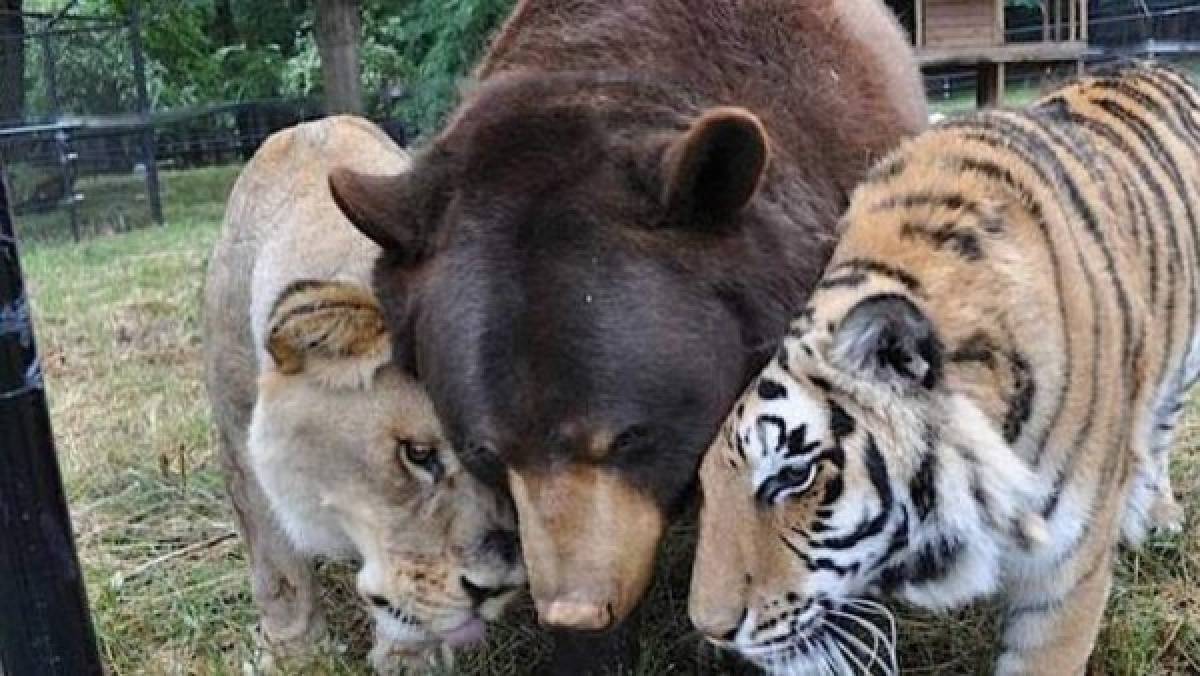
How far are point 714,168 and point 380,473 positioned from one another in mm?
755

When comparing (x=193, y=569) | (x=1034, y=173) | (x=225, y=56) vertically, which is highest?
(x=1034, y=173)

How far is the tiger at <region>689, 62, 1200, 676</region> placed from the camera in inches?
78.0

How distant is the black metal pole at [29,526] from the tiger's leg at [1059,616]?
1481mm

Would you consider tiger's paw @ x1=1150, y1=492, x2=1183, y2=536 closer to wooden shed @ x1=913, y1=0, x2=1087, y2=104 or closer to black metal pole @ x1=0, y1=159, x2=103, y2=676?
black metal pole @ x1=0, y1=159, x2=103, y2=676

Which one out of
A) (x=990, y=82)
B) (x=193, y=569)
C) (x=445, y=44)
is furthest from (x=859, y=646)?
(x=445, y=44)

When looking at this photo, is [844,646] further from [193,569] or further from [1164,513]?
[193,569]

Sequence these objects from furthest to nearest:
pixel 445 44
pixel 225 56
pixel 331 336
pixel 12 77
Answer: pixel 225 56
pixel 12 77
pixel 445 44
pixel 331 336

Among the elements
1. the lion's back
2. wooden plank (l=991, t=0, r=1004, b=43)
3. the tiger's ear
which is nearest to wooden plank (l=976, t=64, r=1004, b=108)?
wooden plank (l=991, t=0, r=1004, b=43)

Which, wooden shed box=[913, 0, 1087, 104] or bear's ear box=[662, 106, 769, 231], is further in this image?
wooden shed box=[913, 0, 1087, 104]

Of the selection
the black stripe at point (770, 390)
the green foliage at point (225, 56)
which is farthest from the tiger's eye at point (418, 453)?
the green foliage at point (225, 56)

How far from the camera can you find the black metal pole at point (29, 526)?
2033 mm

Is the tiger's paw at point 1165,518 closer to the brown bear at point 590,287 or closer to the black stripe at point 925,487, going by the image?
the brown bear at point 590,287

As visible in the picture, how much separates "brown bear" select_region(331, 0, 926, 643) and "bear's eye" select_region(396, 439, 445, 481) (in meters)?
0.14

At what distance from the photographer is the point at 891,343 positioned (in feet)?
6.41
